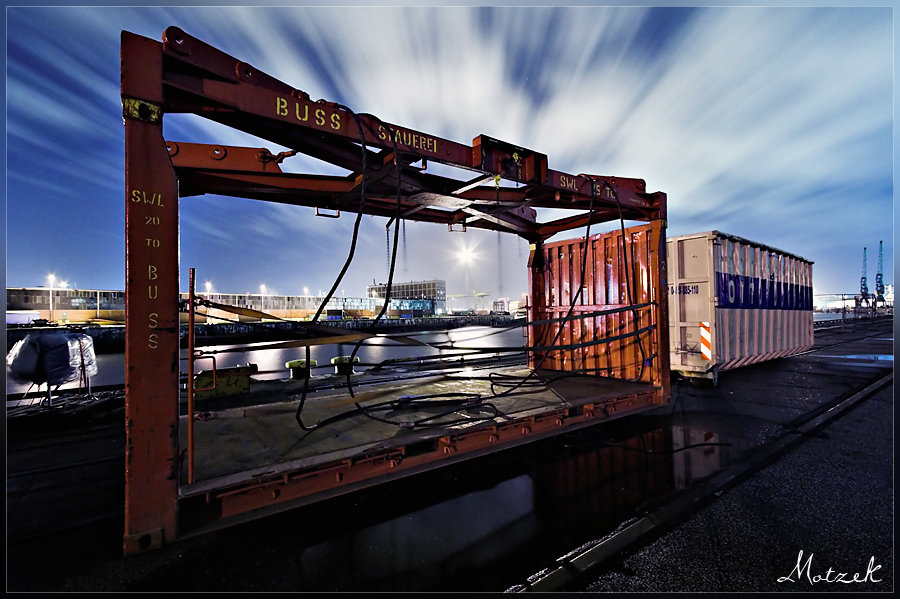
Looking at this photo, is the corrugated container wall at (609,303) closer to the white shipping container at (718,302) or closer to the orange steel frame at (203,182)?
the orange steel frame at (203,182)

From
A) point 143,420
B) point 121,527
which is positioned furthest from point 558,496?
point 121,527

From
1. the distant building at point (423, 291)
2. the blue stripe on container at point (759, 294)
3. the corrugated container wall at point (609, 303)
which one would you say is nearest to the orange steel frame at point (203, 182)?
the corrugated container wall at point (609, 303)

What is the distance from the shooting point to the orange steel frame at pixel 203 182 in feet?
8.01

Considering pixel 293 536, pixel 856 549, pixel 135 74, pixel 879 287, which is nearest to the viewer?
pixel 135 74

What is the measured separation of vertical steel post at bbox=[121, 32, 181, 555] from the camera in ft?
7.91

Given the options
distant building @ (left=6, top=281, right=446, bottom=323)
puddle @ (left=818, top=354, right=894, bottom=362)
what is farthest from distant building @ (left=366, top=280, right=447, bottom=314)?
puddle @ (left=818, top=354, right=894, bottom=362)

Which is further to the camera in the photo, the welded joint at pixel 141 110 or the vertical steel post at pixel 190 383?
the vertical steel post at pixel 190 383

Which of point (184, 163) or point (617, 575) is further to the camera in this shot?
point (184, 163)

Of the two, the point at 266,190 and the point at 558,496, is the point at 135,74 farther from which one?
the point at 558,496

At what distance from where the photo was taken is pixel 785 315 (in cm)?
1143

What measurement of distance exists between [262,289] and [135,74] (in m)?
85.1

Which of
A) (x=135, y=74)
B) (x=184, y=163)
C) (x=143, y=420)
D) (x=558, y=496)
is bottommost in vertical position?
(x=558, y=496)

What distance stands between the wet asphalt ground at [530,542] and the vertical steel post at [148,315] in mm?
598

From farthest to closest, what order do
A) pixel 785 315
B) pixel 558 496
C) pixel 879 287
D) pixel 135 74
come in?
pixel 879 287 → pixel 785 315 → pixel 558 496 → pixel 135 74
